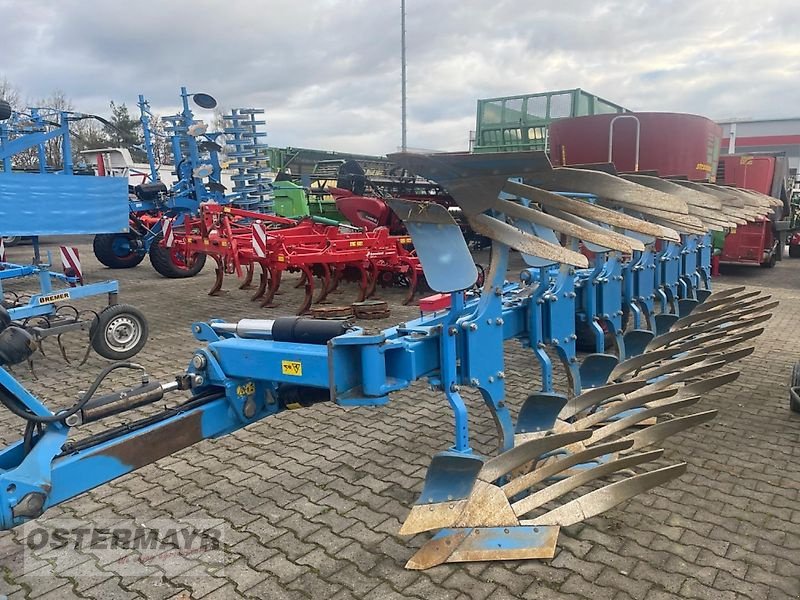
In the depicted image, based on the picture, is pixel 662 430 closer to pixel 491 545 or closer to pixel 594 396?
pixel 594 396

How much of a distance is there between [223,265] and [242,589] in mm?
6396

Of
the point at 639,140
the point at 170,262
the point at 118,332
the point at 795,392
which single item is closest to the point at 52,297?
the point at 118,332

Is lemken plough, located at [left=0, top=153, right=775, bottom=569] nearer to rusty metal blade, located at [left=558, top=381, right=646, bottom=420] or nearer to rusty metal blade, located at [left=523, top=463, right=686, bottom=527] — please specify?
rusty metal blade, located at [left=523, top=463, right=686, bottom=527]

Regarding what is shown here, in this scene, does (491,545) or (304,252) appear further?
(304,252)

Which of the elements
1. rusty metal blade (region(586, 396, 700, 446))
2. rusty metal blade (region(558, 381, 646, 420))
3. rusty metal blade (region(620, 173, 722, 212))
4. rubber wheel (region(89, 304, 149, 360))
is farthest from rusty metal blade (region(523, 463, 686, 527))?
rubber wheel (region(89, 304, 149, 360))

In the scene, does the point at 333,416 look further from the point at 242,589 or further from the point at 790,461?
the point at 790,461

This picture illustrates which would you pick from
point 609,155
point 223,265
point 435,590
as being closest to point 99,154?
point 223,265

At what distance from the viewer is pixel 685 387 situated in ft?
10.8

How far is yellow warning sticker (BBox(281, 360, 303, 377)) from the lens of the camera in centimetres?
230

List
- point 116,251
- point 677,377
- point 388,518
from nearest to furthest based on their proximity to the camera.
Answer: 1. point 388,518
2. point 677,377
3. point 116,251

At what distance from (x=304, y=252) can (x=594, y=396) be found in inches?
197

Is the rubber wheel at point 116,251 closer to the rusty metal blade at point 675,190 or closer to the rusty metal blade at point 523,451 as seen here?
the rusty metal blade at point 675,190

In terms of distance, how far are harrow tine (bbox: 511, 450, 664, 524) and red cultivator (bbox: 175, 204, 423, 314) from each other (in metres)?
5.17

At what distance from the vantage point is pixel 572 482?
242cm
